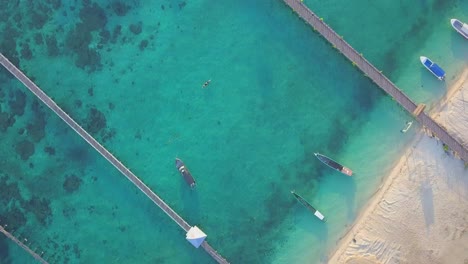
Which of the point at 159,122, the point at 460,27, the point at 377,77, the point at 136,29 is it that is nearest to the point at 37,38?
the point at 136,29

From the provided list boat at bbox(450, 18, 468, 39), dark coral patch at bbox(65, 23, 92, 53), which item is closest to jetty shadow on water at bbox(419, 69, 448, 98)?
boat at bbox(450, 18, 468, 39)

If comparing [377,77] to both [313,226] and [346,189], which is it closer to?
[346,189]

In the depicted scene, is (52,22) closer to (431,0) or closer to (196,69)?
(196,69)

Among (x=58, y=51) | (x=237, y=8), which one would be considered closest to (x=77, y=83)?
(x=58, y=51)

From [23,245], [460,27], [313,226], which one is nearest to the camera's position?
[23,245]

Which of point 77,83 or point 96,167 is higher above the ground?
point 77,83

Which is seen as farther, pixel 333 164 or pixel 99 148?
pixel 333 164

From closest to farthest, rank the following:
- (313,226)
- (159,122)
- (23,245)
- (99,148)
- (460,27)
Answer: (99,148), (23,245), (460,27), (159,122), (313,226)
